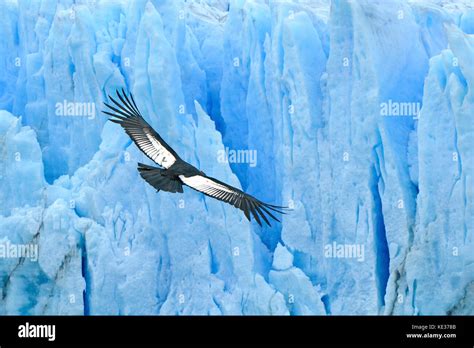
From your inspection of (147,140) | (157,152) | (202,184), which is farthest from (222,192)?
(147,140)

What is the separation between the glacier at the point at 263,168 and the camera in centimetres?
945

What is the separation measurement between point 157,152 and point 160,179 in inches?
18.3

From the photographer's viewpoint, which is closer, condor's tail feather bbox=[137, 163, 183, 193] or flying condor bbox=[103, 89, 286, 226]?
flying condor bbox=[103, 89, 286, 226]

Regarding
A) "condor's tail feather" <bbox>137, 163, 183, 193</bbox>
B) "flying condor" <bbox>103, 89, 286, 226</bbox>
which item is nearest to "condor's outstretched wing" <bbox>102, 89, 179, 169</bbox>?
"flying condor" <bbox>103, 89, 286, 226</bbox>

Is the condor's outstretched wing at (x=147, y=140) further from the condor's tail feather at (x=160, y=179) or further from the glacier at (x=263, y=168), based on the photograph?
the glacier at (x=263, y=168)

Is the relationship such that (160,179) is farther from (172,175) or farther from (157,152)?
(157,152)

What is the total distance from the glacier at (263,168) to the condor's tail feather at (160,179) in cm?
211

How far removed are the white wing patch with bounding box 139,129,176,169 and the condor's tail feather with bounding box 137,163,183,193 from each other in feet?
0.68

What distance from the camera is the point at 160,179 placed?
739cm

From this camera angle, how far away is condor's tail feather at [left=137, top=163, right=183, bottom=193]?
23.9 feet

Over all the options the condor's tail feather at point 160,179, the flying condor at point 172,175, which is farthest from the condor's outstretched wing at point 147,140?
the condor's tail feather at point 160,179

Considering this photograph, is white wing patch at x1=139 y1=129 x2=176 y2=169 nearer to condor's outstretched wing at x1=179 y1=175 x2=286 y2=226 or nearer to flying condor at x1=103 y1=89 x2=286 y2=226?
flying condor at x1=103 y1=89 x2=286 y2=226

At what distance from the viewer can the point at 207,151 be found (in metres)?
9.60
